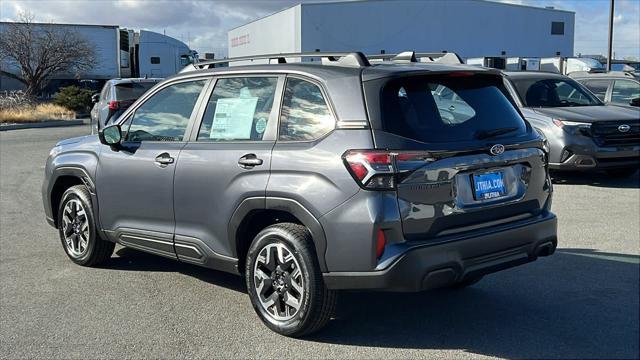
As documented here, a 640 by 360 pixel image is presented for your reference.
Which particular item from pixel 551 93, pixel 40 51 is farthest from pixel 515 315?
pixel 40 51

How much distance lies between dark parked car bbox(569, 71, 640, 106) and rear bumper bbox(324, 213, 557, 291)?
31.0ft

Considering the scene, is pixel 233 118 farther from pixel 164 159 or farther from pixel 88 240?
pixel 88 240

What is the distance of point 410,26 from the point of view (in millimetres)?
65312

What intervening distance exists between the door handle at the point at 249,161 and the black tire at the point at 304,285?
1.46 ft

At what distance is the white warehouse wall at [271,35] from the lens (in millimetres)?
64875

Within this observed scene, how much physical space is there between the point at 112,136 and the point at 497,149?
322cm

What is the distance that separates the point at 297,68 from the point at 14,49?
33.5 m

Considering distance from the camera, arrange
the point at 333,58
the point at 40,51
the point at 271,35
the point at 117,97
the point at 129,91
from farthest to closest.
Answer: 1. the point at 271,35
2. the point at 40,51
3. the point at 129,91
4. the point at 117,97
5. the point at 333,58

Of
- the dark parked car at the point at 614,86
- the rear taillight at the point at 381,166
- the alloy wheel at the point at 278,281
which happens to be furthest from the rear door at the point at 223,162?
the dark parked car at the point at 614,86

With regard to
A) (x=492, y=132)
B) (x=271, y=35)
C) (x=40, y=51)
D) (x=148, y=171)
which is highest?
(x=271, y=35)

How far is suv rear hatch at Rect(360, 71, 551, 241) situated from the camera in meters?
3.81

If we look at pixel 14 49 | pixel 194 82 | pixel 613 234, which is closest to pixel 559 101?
pixel 613 234

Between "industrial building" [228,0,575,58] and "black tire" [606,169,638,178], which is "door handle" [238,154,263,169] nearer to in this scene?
"black tire" [606,169,638,178]

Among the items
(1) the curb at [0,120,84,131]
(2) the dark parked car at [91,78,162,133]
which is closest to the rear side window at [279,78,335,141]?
(2) the dark parked car at [91,78,162,133]
